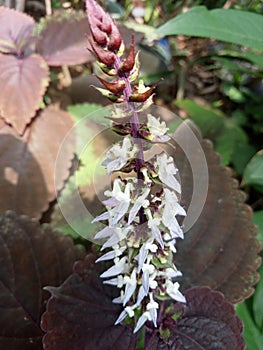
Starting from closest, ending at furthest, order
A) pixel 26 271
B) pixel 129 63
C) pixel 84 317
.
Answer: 1. pixel 129 63
2. pixel 84 317
3. pixel 26 271

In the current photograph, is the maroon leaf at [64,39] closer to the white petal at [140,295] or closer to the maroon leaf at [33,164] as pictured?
the maroon leaf at [33,164]

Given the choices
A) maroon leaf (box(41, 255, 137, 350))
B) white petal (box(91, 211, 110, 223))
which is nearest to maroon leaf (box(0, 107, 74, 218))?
maroon leaf (box(41, 255, 137, 350))

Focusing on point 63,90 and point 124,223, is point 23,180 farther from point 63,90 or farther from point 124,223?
point 124,223

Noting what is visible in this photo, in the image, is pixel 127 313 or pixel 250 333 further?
pixel 250 333

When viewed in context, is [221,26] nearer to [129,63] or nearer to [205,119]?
[205,119]

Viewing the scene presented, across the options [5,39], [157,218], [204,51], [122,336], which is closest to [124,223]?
[157,218]

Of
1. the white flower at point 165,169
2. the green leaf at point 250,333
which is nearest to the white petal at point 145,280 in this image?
the white flower at point 165,169

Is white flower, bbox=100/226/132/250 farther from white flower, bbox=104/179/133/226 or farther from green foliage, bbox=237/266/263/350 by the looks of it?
green foliage, bbox=237/266/263/350

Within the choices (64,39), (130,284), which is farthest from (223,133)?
(130,284)
